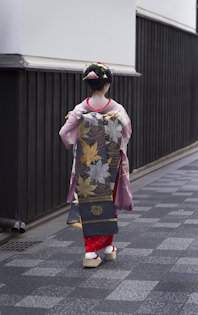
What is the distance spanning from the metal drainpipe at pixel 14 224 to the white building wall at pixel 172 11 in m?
6.67

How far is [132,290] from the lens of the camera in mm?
5961

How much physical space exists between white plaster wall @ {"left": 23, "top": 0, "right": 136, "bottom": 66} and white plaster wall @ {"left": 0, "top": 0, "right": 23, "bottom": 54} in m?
0.09

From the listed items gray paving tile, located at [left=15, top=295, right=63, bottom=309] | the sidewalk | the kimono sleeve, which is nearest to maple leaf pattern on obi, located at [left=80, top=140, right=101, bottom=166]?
the kimono sleeve

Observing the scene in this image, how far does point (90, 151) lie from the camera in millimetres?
6938

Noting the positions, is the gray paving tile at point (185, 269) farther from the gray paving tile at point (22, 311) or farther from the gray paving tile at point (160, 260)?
the gray paving tile at point (22, 311)

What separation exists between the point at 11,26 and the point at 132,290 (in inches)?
155

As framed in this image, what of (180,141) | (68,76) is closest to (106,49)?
(68,76)

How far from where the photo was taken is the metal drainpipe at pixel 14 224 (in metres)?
8.53

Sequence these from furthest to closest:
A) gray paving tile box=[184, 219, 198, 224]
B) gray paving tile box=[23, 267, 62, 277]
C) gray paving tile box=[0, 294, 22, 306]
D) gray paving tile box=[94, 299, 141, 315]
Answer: gray paving tile box=[184, 219, 198, 224], gray paving tile box=[23, 267, 62, 277], gray paving tile box=[0, 294, 22, 306], gray paving tile box=[94, 299, 141, 315]

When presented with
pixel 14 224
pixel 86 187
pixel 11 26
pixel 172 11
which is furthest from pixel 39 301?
pixel 172 11

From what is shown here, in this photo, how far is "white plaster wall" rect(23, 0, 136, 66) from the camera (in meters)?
9.13

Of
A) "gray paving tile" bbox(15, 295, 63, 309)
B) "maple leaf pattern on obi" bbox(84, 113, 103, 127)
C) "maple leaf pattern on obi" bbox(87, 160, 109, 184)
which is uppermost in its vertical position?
"maple leaf pattern on obi" bbox(84, 113, 103, 127)

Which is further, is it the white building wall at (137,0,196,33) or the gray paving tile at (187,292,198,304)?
the white building wall at (137,0,196,33)

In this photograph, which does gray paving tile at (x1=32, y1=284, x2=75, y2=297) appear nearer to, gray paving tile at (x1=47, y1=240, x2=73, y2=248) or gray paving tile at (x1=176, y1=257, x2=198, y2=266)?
gray paving tile at (x1=176, y1=257, x2=198, y2=266)
